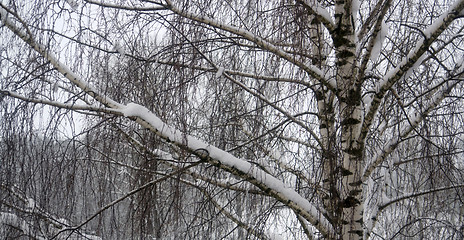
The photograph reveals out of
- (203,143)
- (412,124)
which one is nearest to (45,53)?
(203,143)

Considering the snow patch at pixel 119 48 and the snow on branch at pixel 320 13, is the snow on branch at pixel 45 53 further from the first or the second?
the snow on branch at pixel 320 13

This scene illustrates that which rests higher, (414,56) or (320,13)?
(320,13)

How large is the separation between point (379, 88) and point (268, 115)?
1.02 metres

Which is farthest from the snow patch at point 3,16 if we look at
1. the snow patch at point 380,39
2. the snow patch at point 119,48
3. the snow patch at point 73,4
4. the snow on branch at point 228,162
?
the snow patch at point 380,39

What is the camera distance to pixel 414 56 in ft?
7.00

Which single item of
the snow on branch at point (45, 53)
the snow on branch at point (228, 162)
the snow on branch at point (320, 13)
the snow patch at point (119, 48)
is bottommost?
the snow on branch at point (228, 162)

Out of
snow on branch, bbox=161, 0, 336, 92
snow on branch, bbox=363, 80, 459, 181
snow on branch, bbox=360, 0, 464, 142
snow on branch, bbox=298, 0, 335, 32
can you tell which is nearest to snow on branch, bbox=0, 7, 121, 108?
snow on branch, bbox=161, 0, 336, 92

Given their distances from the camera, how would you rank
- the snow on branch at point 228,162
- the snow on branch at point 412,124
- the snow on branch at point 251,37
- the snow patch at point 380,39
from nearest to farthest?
the snow on branch at point 228,162 → the snow on branch at point 251,37 → the snow patch at point 380,39 → the snow on branch at point 412,124

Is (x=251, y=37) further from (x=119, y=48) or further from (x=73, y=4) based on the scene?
(x=73, y=4)

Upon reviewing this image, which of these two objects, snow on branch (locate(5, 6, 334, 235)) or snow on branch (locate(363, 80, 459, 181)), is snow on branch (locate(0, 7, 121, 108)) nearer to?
snow on branch (locate(5, 6, 334, 235))

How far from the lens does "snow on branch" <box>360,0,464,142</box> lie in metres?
2.00

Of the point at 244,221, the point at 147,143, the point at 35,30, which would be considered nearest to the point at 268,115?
the point at 244,221

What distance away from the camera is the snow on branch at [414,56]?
78.6 inches

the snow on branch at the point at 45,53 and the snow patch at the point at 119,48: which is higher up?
the snow patch at the point at 119,48
